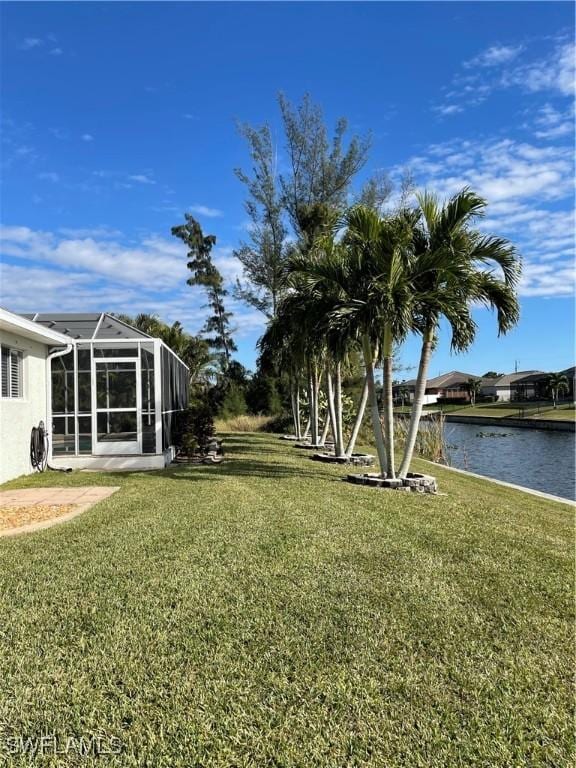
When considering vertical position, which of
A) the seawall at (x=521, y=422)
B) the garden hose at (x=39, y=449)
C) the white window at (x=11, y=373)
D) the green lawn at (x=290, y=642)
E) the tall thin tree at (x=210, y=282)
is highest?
the tall thin tree at (x=210, y=282)

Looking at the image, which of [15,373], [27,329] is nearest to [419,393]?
[27,329]

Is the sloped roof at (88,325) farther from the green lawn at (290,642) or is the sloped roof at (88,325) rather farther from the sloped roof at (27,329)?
the green lawn at (290,642)

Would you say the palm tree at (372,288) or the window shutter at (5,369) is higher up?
the palm tree at (372,288)

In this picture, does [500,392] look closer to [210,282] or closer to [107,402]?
[210,282]

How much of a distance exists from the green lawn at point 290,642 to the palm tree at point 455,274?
3760mm

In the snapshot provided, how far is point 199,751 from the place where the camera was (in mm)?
2186

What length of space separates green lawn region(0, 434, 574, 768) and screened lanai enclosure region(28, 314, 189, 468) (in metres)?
5.95

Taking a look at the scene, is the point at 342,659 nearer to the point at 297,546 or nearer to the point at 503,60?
the point at 297,546

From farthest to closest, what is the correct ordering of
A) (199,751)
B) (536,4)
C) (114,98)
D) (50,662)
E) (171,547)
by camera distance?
1. (114,98)
2. (536,4)
3. (171,547)
4. (50,662)
5. (199,751)

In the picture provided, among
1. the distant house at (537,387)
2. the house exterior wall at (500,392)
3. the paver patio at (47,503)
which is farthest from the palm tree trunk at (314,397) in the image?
the house exterior wall at (500,392)

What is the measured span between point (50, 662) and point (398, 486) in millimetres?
6497

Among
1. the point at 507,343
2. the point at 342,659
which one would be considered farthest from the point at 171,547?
the point at 507,343

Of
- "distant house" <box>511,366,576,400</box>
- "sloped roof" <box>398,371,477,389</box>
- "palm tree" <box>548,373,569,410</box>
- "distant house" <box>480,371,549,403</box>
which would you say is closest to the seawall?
"palm tree" <box>548,373,569,410</box>

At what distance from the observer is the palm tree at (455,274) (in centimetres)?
824
